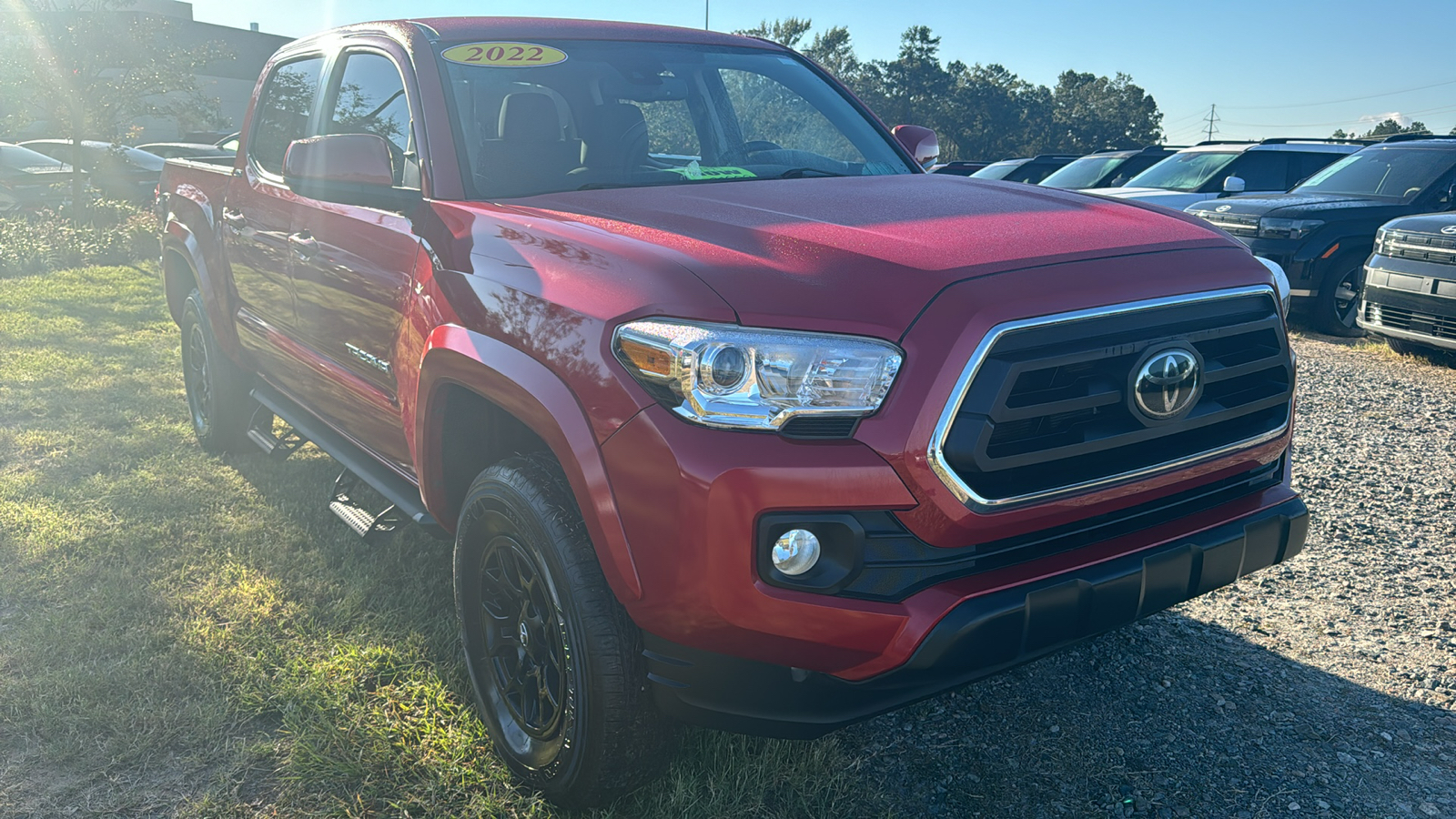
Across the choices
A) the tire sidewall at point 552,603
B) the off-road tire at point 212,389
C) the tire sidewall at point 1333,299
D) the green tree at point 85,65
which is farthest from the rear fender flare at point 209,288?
the green tree at point 85,65

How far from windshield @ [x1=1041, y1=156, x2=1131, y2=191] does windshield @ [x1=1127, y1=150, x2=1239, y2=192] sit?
5.22 ft

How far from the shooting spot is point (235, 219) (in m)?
4.53

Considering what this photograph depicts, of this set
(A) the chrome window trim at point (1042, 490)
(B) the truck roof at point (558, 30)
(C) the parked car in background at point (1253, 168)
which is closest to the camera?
(A) the chrome window trim at point (1042, 490)

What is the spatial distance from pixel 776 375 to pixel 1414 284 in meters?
7.07

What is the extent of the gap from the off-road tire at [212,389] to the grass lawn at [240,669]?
15 centimetres

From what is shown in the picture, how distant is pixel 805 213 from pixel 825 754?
144cm

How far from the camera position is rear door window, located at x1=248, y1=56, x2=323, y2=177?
164 inches

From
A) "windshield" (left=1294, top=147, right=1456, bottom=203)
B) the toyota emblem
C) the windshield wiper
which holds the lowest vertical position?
the toyota emblem

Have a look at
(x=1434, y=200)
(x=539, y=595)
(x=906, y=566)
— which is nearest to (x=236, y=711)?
(x=539, y=595)

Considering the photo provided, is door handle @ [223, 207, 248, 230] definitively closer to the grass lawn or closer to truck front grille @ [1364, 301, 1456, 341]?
the grass lawn

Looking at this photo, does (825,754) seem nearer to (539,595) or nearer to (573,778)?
(573,778)

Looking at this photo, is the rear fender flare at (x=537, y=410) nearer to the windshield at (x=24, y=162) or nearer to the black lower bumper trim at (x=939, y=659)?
the black lower bumper trim at (x=939, y=659)

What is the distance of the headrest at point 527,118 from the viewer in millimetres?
3123

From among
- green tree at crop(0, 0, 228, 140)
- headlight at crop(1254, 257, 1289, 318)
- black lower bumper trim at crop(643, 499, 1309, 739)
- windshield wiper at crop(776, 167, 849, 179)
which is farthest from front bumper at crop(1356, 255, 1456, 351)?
green tree at crop(0, 0, 228, 140)
